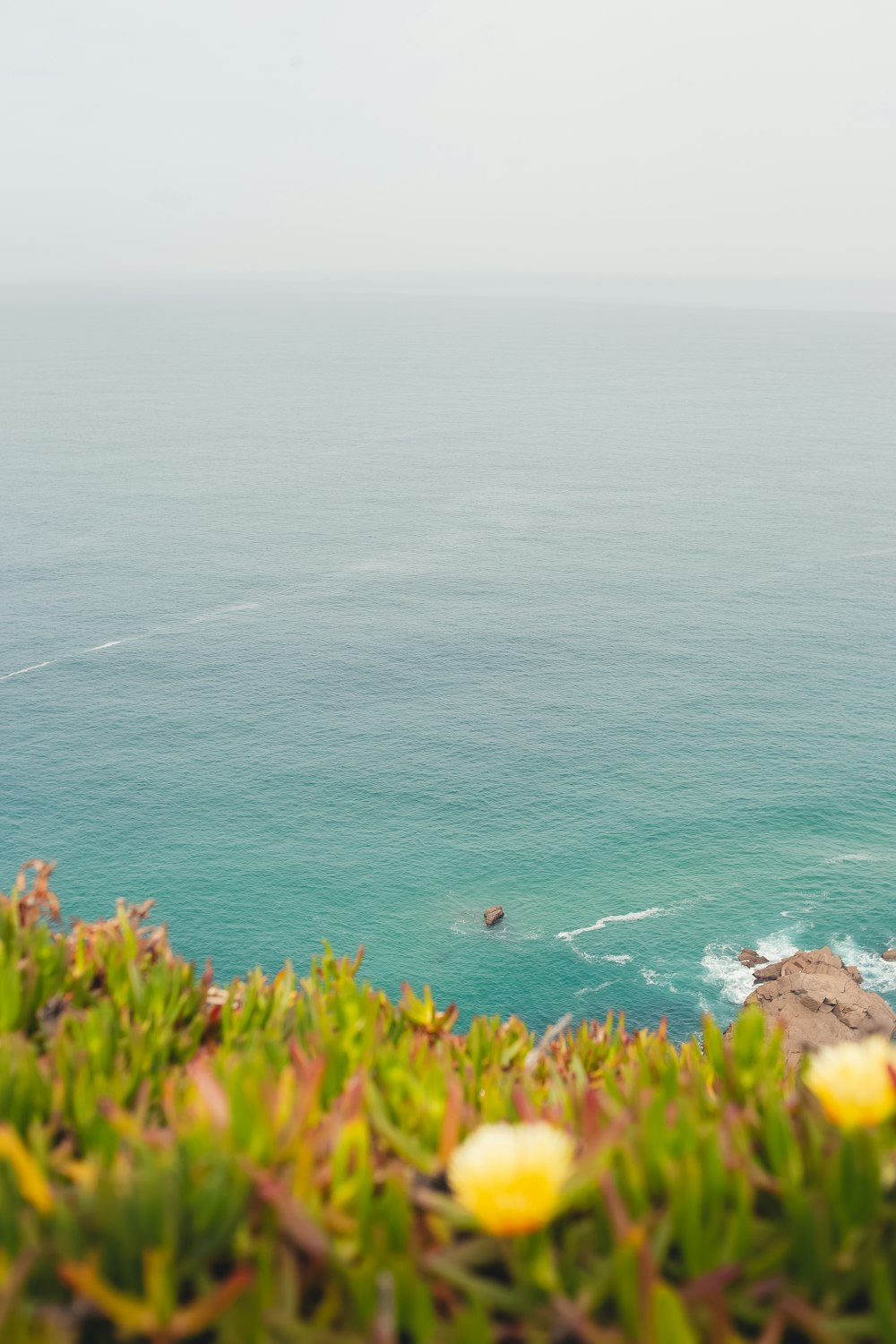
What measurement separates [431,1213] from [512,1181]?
803 mm

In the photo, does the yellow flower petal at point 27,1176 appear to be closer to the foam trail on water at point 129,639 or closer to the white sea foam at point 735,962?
the white sea foam at point 735,962

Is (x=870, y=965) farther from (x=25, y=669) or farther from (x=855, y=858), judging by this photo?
(x=25, y=669)

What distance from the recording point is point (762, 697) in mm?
94438

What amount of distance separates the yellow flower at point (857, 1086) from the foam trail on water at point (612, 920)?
62475 mm

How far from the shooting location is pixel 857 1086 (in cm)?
545

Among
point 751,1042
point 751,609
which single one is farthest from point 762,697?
point 751,1042

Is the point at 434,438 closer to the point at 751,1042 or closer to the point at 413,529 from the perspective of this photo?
the point at 413,529

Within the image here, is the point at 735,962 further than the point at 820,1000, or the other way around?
the point at 735,962

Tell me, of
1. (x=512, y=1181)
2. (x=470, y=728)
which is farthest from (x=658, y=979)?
(x=512, y=1181)

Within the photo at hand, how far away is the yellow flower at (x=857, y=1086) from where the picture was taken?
541cm

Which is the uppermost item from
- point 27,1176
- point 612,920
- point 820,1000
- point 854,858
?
point 27,1176

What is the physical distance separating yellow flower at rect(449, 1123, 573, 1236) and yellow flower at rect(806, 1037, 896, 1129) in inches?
53.5

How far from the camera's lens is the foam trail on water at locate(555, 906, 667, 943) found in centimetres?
6719

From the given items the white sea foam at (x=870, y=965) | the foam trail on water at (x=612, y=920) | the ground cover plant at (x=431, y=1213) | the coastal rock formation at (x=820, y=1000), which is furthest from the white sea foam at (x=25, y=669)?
the ground cover plant at (x=431, y=1213)
